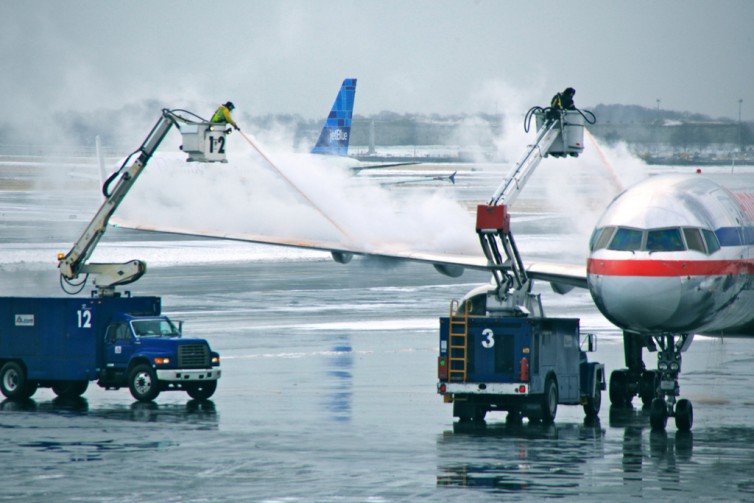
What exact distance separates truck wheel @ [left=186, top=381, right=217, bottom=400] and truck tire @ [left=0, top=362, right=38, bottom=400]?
3806 millimetres

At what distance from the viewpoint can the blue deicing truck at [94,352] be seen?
28.0 metres

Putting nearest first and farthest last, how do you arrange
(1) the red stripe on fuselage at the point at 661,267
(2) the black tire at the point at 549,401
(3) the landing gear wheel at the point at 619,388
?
(1) the red stripe on fuselage at the point at 661,267, (2) the black tire at the point at 549,401, (3) the landing gear wheel at the point at 619,388

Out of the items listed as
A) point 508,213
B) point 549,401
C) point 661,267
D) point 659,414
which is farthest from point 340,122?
point 661,267

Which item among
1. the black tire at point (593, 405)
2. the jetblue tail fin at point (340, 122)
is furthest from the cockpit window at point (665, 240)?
the jetblue tail fin at point (340, 122)

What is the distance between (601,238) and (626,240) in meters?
0.68

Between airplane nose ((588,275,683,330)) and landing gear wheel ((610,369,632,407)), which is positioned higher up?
airplane nose ((588,275,683,330))

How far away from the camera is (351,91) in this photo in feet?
285

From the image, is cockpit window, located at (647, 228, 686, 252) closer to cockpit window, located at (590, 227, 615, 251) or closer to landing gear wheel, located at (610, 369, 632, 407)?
cockpit window, located at (590, 227, 615, 251)

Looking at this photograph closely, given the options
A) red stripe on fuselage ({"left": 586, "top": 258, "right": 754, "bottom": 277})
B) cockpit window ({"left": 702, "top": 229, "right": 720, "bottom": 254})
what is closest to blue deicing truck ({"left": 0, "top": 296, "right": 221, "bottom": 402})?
red stripe on fuselage ({"left": 586, "top": 258, "right": 754, "bottom": 277})

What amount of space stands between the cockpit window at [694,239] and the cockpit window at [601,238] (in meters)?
1.35

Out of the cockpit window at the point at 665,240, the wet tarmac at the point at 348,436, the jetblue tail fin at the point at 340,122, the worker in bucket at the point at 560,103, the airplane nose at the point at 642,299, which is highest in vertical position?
the jetblue tail fin at the point at 340,122

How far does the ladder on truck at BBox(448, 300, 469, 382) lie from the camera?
24688 millimetres

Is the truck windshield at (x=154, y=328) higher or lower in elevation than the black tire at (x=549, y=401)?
higher

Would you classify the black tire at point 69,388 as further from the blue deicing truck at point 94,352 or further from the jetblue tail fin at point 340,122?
the jetblue tail fin at point 340,122
